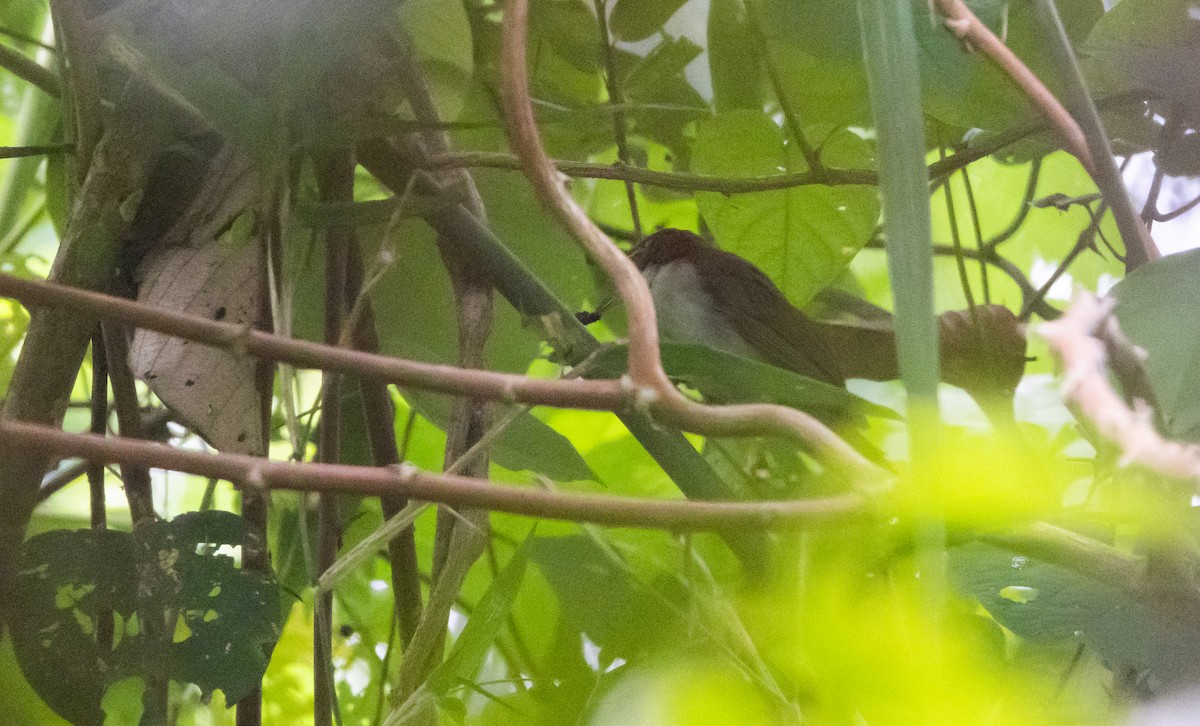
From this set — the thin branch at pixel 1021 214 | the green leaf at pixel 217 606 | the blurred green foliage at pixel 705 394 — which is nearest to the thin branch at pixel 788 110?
the blurred green foliage at pixel 705 394

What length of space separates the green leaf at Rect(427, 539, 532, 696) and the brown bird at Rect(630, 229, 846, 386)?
0.12 metres

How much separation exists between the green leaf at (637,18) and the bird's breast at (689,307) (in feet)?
0.43

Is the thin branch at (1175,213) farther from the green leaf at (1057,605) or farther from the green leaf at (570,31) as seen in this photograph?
the green leaf at (570,31)

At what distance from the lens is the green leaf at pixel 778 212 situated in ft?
1.68

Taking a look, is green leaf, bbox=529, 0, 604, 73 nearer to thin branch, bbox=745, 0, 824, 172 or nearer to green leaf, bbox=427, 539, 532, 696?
thin branch, bbox=745, 0, 824, 172

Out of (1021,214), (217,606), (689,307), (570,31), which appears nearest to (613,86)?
(570,31)

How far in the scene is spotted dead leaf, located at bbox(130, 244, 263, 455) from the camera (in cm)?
40

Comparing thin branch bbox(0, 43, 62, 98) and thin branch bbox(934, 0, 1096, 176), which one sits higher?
thin branch bbox(0, 43, 62, 98)

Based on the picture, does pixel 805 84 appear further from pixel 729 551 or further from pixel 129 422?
pixel 129 422

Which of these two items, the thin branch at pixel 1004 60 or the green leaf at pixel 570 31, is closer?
the thin branch at pixel 1004 60

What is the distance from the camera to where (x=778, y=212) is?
1.72ft

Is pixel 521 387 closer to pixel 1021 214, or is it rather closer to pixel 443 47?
pixel 443 47

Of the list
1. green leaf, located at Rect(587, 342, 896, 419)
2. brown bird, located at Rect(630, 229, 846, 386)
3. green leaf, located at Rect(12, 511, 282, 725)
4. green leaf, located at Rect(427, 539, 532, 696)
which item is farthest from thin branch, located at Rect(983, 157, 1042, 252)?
green leaf, located at Rect(12, 511, 282, 725)

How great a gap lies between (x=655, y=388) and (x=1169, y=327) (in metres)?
0.19
